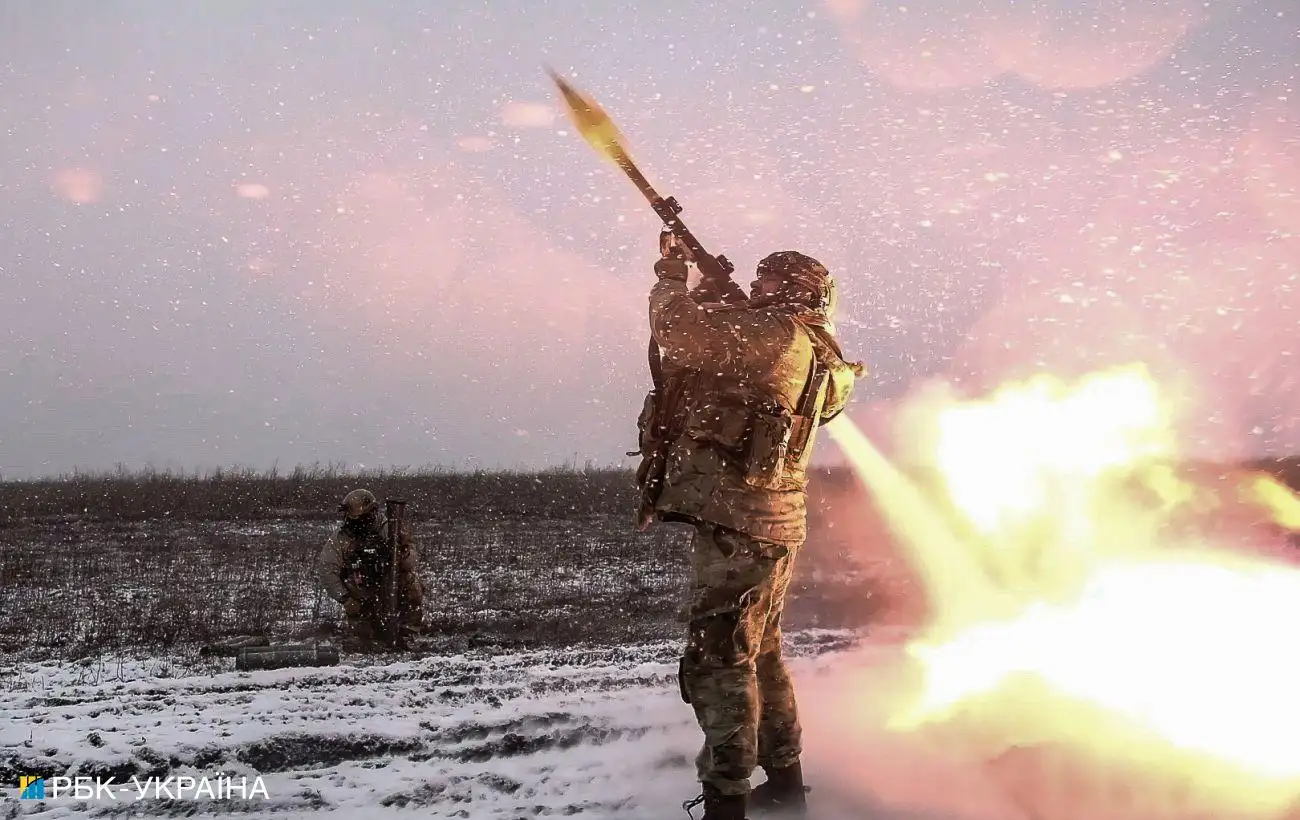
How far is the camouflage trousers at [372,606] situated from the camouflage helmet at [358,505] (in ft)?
2.61

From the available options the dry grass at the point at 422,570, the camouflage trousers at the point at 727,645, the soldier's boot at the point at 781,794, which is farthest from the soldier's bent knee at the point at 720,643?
the dry grass at the point at 422,570

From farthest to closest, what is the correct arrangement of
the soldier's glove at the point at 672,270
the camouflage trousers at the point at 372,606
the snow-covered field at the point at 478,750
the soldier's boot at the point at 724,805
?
the camouflage trousers at the point at 372,606, the snow-covered field at the point at 478,750, the soldier's glove at the point at 672,270, the soldier's boot at the point at 724,805

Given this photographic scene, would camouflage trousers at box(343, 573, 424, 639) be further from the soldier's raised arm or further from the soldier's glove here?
the soldier's raised arm

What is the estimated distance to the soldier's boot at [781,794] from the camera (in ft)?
12.7

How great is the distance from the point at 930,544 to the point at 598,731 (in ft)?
26.2

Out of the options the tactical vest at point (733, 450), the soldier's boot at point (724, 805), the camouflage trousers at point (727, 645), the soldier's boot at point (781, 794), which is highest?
the tactical vest at point (733, 450)

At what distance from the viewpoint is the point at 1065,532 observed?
31.0 feet

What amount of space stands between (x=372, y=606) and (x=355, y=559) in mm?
561

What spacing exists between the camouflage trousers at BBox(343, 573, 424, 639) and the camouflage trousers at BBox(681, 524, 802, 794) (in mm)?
6556

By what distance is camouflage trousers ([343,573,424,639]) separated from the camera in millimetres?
9391

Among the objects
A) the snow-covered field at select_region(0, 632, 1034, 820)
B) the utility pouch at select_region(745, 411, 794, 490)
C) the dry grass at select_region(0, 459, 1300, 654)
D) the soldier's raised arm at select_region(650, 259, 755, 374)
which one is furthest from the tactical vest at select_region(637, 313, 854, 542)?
the dry grass at select_region(0, 459, 1300, 654)

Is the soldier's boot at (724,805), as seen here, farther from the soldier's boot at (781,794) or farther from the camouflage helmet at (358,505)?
the camouflage helmet at (358,505)

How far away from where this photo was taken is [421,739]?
5016 mm

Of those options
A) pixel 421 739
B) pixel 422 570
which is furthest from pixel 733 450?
pixel 422 570
